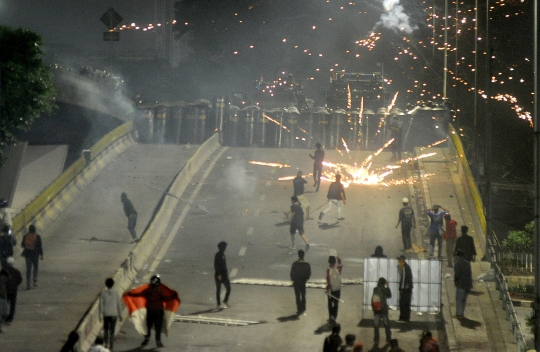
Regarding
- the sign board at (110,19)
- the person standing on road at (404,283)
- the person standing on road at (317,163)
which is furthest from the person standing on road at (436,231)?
the sign board at (110,19)

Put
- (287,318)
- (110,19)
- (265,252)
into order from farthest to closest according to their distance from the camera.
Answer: (110,19), (265,252), (287,318)

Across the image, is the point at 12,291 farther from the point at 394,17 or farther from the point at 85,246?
the point at 394,17

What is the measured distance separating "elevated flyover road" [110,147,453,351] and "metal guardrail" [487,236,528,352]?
140cm

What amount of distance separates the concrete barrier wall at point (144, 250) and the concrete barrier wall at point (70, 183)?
10.7ft

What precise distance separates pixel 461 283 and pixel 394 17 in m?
62.8

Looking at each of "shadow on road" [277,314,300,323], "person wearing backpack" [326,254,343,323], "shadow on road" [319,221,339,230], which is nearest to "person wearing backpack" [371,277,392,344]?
"person wearing backpack" [326,254,343,323]

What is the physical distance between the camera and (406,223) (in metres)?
24.7

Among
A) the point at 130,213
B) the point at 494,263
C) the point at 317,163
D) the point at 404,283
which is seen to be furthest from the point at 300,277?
the point at 317,163

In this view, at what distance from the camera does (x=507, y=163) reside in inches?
2093

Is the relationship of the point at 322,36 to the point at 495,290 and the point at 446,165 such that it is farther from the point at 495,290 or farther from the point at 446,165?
the point at 495,290

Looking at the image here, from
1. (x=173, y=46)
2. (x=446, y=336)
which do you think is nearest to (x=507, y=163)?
(x=446, y=336)

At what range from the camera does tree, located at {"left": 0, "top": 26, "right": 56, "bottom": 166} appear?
3048 centimetres

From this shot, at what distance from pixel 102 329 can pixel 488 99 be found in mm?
12594

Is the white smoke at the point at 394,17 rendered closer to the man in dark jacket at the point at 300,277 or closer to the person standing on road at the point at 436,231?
the person standing on road at the point at 436,231
